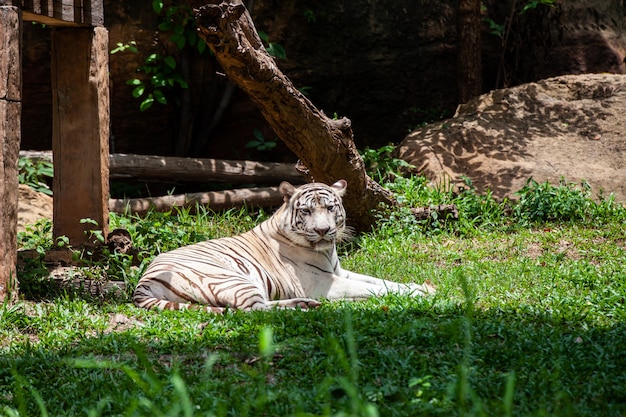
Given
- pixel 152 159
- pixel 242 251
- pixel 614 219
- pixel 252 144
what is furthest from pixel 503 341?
pixel 252 144

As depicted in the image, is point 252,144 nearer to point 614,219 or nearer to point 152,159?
point 152,159

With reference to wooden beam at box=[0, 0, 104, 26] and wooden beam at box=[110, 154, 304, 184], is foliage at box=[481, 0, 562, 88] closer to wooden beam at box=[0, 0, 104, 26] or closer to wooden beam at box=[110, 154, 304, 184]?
wooden beam at box=[110, 154, 304, 184]

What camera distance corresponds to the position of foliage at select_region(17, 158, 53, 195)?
9469mm

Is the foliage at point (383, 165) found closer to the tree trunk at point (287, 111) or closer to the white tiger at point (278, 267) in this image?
the tree trunk at point (287, 111)

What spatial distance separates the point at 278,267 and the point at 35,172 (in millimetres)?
4408

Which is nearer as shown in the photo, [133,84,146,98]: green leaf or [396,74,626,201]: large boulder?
[396,74,626,201]: large boulder

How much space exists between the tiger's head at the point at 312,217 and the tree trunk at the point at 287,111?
1166 millimetres

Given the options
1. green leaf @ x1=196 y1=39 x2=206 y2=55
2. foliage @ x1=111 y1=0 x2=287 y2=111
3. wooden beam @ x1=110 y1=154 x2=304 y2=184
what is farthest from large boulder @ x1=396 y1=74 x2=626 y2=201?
green leaf @ x1=196 y1=39 x2=206 y2=55

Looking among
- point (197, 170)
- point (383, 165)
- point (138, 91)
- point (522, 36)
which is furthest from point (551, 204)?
point (138, 91)

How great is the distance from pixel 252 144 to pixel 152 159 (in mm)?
2141

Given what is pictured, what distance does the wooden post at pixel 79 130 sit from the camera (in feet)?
23.6

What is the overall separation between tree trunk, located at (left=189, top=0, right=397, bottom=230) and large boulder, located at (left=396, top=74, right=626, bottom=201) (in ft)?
4.78

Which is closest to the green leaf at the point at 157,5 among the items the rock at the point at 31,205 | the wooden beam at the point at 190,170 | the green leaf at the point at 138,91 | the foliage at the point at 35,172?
the green leaf at the point at 138,91

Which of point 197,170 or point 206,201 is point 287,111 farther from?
point 197,170
